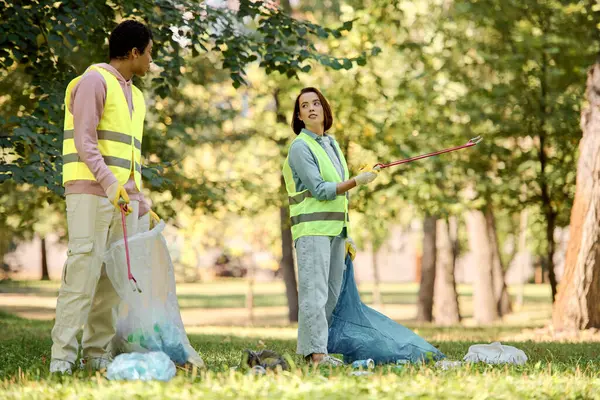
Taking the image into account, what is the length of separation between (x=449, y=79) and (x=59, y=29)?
9514mm

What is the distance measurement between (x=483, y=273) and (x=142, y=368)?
17069 mm

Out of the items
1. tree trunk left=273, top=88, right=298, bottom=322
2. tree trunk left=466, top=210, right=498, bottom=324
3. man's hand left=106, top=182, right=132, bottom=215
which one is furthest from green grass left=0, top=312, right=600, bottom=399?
tree trunk left=466, top=210, right=498, bottom=324

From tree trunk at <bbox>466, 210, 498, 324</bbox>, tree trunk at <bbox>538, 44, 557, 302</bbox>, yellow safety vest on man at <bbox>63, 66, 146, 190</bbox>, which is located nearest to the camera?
yellow safety vest on man at <bbox>63, 66, 146, 190</bbox>

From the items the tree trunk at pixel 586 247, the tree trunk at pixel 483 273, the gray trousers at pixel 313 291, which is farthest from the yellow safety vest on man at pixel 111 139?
the tree trunk at pixel 483 273

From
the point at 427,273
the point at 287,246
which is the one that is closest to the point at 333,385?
the point at 287,246

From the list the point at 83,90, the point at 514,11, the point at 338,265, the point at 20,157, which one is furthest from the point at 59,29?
the point at 514,11

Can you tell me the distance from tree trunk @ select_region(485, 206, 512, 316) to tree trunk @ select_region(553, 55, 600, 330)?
8.35 metres

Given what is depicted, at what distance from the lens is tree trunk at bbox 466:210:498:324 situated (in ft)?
69.1

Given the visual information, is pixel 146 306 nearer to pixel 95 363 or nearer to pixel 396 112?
pixel 95 363

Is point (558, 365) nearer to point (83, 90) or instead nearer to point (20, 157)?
point (83, 90)

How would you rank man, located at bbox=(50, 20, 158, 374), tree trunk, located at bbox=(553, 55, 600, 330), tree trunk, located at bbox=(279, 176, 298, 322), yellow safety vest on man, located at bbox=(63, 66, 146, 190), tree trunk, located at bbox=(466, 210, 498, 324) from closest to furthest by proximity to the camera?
man, located at bbox=(50, 20, 158, 374) → yellow safety vest on man, located at bbox=(63, 66, 146, 190) → tree trunk, located at bbox=(553, 55, 600, 330) → tree trunk, located at bbox=(279, 176, 298, 322) → tree trunk, located at bbox=(466, 210, 498, 324)

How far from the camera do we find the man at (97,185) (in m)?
5.23

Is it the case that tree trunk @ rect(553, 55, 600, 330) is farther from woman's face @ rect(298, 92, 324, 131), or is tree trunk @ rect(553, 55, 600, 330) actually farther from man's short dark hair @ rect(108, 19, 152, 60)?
man's short dark hair @ rect(108, 19, 152, 60)

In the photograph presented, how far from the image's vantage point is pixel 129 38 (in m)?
5.47
